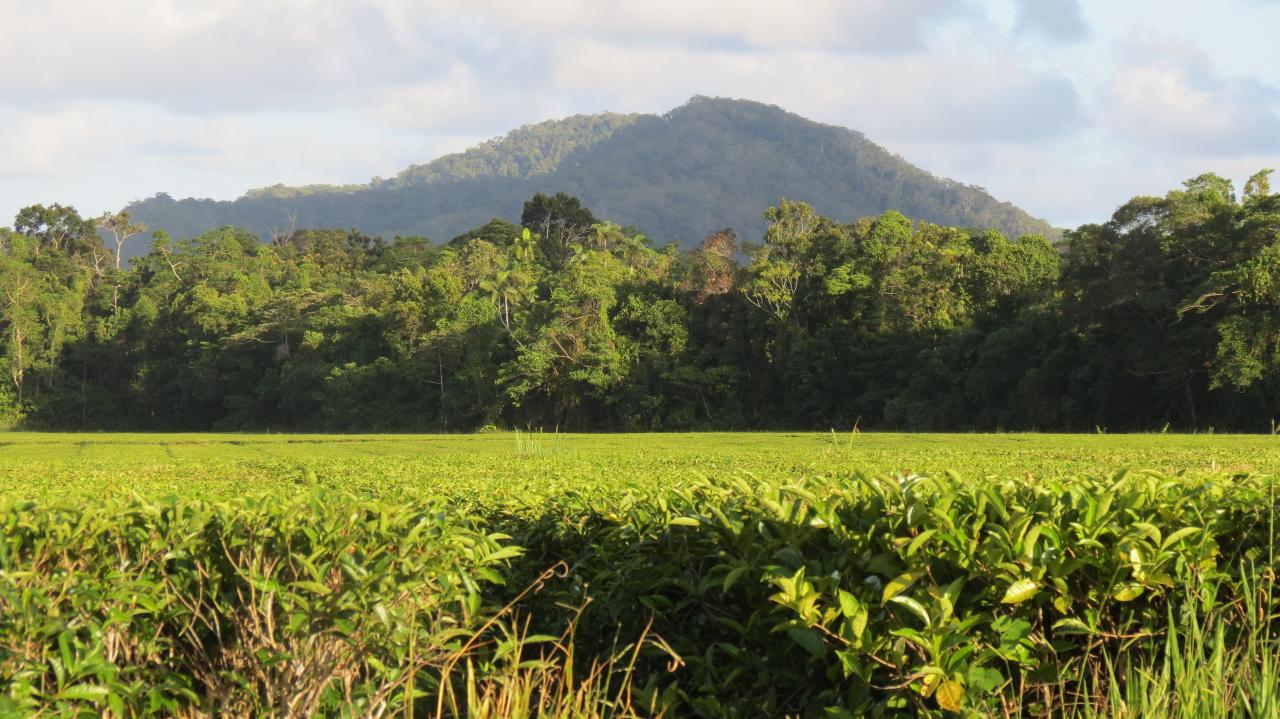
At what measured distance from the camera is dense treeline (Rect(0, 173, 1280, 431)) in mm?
27125

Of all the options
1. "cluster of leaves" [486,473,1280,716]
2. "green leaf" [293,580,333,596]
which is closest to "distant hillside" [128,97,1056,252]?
"cluster of leaves" [486,473,1280,716]

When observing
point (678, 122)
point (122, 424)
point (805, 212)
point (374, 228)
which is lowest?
point (122, 424)

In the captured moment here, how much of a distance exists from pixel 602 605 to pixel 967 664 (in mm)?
1262

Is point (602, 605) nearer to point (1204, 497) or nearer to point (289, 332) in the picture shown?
point (1204, 497)

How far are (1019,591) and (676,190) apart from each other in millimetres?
162216

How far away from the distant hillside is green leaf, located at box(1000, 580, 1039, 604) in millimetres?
136605

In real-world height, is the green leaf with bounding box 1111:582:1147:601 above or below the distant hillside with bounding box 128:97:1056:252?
below

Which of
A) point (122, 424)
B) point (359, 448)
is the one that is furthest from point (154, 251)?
point (359, 448)

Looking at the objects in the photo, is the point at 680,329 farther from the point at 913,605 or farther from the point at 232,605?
the point at 913,605

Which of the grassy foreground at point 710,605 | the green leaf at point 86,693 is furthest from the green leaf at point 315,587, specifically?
the green leaf at point 86,693

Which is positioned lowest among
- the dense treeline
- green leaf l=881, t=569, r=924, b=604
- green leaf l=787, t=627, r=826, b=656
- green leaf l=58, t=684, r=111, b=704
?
green leaf l=58, t=684, r=111, b=704

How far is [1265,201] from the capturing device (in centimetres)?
2566

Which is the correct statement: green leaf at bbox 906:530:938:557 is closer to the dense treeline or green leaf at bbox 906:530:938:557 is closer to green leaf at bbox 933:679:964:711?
green leaf at bbox 933:679:964:711

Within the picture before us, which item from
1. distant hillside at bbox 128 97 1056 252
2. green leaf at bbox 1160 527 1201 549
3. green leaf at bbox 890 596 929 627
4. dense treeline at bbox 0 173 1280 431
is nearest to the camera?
green leaf at bbox 890 596 929 627
